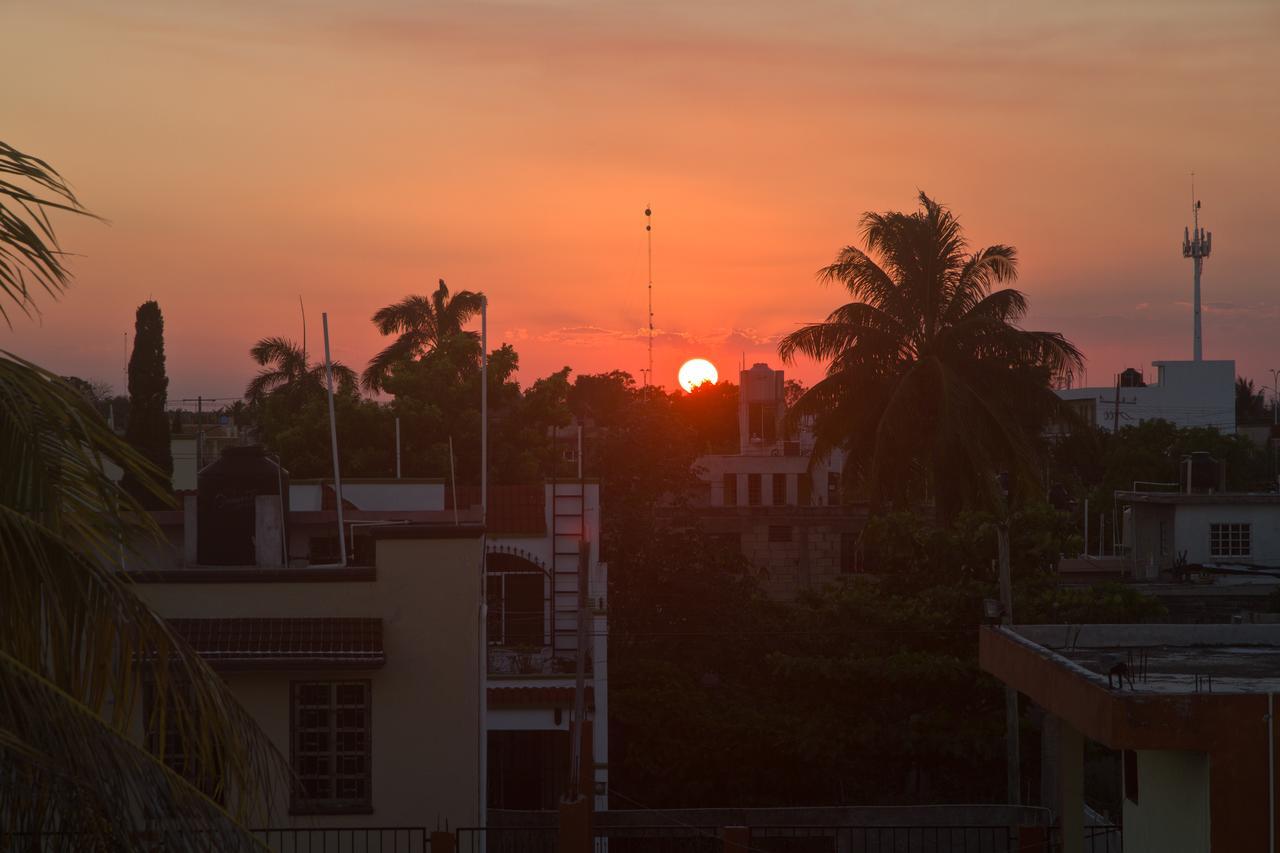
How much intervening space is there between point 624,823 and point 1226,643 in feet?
34.5

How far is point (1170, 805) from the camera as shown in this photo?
33.8 feet

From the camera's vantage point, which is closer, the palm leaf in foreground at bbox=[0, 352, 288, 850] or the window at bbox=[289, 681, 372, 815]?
the palm leaf in foreground at bbox=[0, 352, 288, 850]

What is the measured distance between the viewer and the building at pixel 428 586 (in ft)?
48.5

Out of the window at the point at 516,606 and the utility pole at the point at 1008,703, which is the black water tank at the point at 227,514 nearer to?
the window at the point at 516,606

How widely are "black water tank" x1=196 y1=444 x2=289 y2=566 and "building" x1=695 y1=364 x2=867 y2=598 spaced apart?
64.3 feet

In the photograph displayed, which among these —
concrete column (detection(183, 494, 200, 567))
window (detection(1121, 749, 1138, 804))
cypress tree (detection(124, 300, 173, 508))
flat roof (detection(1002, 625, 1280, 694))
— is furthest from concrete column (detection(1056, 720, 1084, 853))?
cypress tree (detection(124, 300, 173, 508))

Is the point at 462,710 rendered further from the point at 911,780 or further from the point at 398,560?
the point at 911,780

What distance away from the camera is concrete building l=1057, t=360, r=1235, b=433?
265 ft

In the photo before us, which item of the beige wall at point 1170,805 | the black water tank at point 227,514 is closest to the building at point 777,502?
the black water tank at point 227,514

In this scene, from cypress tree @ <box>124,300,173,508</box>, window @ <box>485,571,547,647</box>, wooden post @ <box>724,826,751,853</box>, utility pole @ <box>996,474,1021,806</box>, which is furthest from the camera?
cypress tree @ <box>124,300,173,508</box>

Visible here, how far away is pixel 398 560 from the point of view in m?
14.8

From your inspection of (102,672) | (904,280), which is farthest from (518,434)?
(102,672)

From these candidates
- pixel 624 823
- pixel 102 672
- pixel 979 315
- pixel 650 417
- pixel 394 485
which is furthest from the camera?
pixel 650 417

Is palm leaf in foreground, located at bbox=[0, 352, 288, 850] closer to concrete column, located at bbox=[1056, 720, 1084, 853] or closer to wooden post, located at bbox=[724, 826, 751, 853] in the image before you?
concrete column, located at bbox=[1056, 720, 1084, 853]
